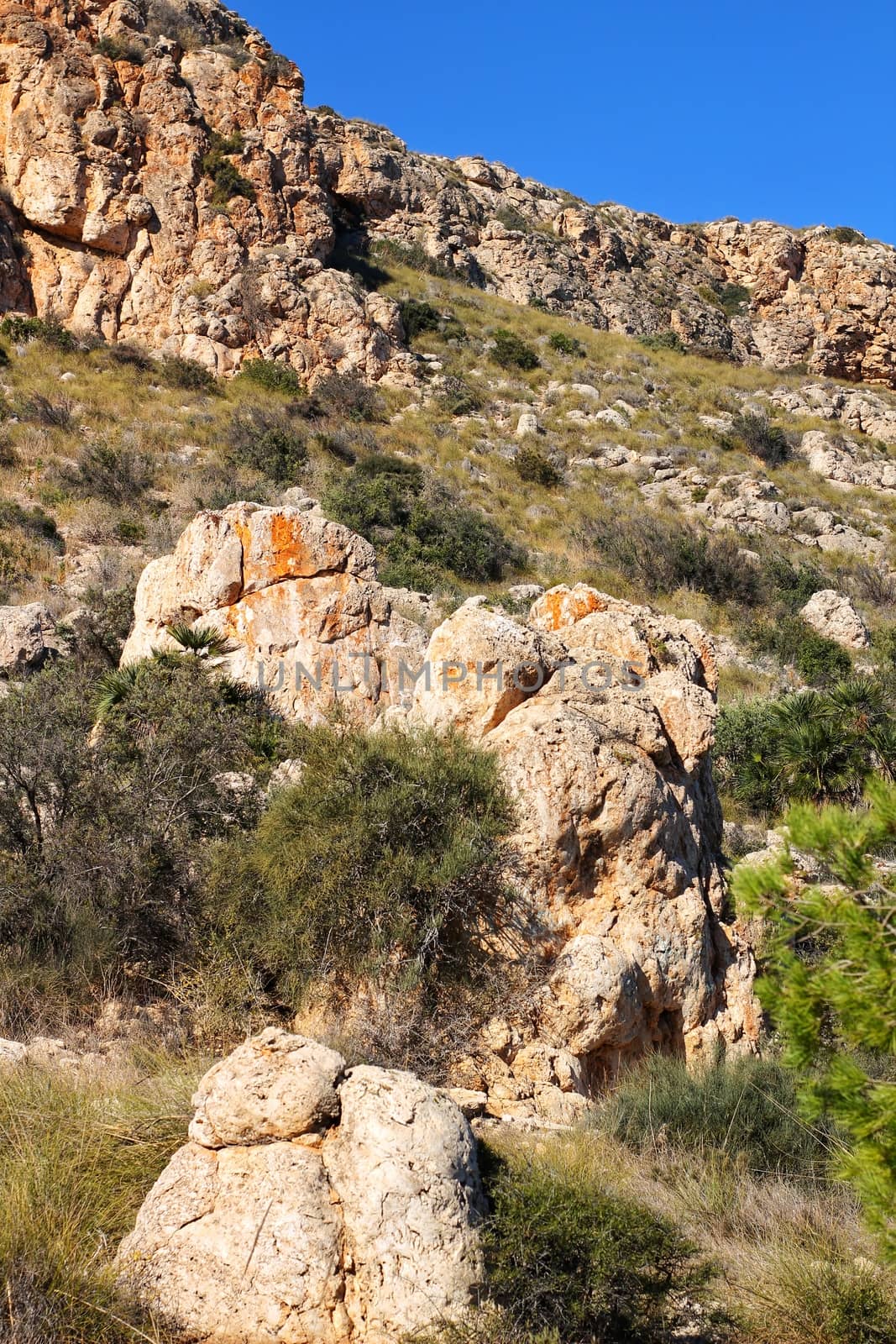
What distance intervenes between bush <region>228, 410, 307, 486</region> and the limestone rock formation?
35.9ft

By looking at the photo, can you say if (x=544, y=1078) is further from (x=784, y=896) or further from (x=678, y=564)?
(x=678, y=564)

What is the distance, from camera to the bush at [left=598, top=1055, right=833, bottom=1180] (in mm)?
4203

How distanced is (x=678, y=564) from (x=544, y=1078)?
603 inches

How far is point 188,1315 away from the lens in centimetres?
284

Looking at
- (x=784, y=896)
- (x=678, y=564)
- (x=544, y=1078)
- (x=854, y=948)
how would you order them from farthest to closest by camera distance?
(x=678, y=564) → (x=544, y=1078) → (x=784, y=896) → (x=854, y=948)

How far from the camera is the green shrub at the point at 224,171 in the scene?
2494 centimetres

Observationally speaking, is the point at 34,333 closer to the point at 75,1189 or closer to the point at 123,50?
the point at 123,50

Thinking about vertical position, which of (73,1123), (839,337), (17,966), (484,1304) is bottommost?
(17,966)

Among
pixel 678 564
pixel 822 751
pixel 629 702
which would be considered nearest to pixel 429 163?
pixel 678 564

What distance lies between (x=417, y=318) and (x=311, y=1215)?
1203 inches

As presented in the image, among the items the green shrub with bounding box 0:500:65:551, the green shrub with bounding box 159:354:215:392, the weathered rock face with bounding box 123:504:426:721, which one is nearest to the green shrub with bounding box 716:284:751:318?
the green shrub with bounding box 159:354:215:392

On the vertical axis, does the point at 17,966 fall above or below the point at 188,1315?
below

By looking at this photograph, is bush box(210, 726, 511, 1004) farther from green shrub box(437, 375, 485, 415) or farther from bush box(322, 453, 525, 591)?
green shrub box(437, 375, 485, 415)

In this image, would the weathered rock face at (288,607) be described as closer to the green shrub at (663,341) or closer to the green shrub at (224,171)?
the green shrub at (224,171)
